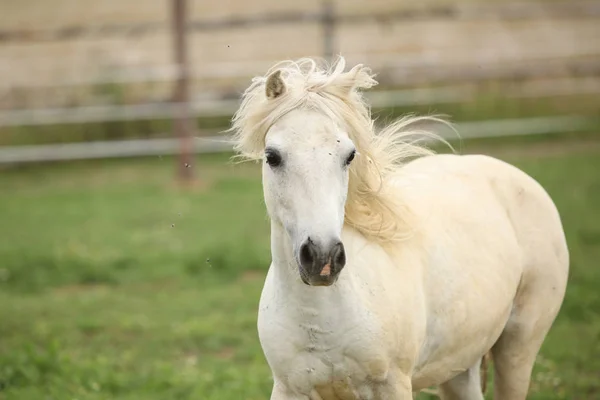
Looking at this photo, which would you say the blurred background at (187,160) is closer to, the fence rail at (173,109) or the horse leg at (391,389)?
the fence rail at (173,109)

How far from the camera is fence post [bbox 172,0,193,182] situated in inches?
452

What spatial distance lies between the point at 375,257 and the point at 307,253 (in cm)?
57

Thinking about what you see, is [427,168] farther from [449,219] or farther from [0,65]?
[0,65]

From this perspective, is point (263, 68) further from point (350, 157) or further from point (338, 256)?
Answer: point (338, 256)

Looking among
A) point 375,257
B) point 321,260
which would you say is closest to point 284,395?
point 375,257

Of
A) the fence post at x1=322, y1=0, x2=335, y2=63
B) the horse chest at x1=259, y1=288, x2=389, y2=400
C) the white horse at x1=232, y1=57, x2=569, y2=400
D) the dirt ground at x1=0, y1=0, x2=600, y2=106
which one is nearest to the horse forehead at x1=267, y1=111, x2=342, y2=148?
the white horse at x1=232, y1=57, x2=569, y2=400

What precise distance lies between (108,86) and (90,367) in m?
9.10

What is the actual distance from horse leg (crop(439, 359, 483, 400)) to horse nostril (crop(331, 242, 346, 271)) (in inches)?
58.6

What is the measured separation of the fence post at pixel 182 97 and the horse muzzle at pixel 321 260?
8.84 meters

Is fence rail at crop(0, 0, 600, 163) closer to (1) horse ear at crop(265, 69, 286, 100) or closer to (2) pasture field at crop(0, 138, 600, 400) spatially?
(2) pasture field at crop(0, 138, 600, 400)

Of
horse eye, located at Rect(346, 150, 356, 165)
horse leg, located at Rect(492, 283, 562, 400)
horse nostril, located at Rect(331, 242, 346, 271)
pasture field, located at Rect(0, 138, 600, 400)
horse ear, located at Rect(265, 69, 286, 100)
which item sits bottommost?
pasture field, located at Rect(0, 138, 600, 400)

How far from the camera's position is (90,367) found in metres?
5.17

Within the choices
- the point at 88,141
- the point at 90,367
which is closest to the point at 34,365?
the point at 90,367

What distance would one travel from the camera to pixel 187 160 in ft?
37.9
